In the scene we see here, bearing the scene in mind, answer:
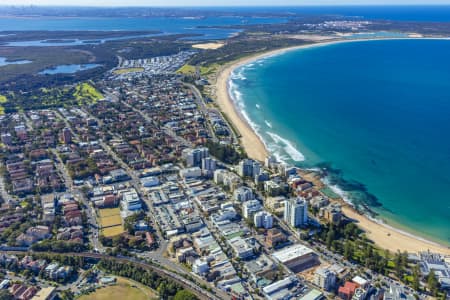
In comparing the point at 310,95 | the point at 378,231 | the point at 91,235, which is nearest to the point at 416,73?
the point at 310,95

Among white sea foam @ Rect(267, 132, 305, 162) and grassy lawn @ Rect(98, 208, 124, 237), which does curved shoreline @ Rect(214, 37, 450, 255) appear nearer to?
white sea foam @ Rect(267, 132, 305, 162)

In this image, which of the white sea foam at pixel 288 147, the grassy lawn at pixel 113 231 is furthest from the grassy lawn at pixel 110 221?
the white sea foam at pixel 288 147

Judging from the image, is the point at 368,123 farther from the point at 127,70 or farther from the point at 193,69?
the point at 127,70

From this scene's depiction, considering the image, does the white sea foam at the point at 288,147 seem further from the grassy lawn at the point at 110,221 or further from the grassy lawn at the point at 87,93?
the grassy lawn at the point at 87,93

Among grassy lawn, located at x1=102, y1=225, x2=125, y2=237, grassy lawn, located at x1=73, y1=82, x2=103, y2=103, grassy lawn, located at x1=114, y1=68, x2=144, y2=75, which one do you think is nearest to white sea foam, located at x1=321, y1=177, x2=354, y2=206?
grassy lawn, located at x1=102, y1=225, x2=125, y2=237

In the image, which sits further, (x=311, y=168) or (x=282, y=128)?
(x=282, y=128)

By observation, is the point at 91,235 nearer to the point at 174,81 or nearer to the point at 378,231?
the point at 378,231
